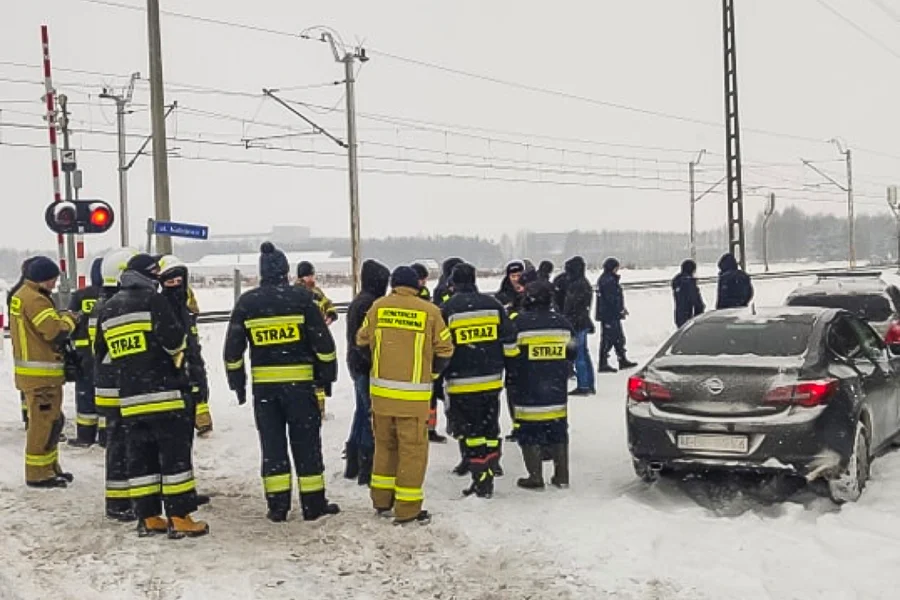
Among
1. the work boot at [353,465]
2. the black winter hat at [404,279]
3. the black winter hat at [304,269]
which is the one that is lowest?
the work boot at [353,465]

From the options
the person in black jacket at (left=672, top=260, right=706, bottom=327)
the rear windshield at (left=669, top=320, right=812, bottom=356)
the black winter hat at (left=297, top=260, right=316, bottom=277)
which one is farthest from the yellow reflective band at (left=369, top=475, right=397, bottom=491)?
the person in black jacket at (left=672, top=260, right=706, bottom=327)

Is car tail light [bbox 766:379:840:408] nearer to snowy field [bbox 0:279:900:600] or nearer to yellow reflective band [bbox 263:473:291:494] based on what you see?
snowy field [bbox 0:279:900:600]

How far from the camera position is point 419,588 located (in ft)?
18.4

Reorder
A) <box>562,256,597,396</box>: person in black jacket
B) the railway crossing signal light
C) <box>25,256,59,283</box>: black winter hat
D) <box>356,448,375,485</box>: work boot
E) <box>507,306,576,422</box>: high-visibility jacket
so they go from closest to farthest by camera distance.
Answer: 1. <box>507,306,576,422</box>: high-visibility jacket
2. <box>356,448,375,485</box>: work boot
3. <box>25,256,59,283</box>: black winter hat
4. the railway crossing signal light
5. <box>562,256,597,396</box>: person in black jacket

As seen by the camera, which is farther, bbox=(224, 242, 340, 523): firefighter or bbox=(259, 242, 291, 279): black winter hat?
bbox=(259, 242, 291, 279): black winter hat

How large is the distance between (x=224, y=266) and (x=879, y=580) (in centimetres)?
7028

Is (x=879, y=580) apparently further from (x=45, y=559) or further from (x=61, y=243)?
(x=61, y=243)

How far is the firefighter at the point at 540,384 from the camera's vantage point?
780cm

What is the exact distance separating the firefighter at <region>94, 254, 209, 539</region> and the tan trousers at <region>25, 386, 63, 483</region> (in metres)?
1.91

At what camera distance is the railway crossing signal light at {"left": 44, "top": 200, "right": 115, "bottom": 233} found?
39.5ft

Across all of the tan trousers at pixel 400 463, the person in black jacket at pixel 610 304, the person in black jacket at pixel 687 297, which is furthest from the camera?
the person in black jacket at pixel 687 297

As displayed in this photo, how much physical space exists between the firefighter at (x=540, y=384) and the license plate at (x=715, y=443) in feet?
3.58

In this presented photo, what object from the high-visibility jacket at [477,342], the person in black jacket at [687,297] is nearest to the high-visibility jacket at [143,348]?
the high-visibility jacket at [477,342]

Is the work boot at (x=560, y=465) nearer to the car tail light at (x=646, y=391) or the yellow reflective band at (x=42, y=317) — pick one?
the car tail light at (x=646, y=391)
